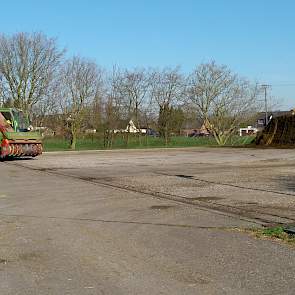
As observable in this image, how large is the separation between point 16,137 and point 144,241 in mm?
25413

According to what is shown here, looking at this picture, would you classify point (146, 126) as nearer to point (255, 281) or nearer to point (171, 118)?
point (171, 118)

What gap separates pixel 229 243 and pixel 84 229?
9.30 feet

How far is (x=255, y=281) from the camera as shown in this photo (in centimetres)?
625

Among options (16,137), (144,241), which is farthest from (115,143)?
(144,241)

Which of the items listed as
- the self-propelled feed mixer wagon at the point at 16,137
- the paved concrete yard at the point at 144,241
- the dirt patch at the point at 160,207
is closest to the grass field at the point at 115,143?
the self-propelled feed mixer wagon at the point at 16,137

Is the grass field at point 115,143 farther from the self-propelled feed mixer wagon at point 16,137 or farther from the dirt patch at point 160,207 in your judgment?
the dirt patch at point 160,207

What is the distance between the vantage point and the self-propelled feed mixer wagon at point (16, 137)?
32.6 meters

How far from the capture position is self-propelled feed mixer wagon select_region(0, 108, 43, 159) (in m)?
32.6

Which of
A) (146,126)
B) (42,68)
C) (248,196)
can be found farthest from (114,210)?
(146,126)

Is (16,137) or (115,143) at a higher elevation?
(16,137)

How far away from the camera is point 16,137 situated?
107 ft

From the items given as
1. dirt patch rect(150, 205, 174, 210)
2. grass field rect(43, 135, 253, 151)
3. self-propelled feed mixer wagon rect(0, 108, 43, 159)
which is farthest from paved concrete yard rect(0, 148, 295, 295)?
grass field rect(43, 135, 253, 151)

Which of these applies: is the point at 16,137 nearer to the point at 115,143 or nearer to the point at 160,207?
the point at 160,207

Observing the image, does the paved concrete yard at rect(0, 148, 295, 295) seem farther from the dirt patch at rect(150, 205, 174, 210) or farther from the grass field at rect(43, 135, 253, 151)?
the grass field at rect(43, 135, 253, 151)
